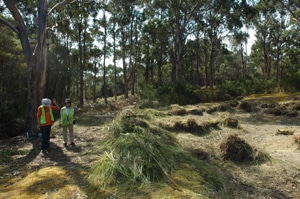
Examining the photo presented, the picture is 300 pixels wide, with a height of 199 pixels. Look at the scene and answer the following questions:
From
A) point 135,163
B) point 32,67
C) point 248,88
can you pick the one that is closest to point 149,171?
point 135,163

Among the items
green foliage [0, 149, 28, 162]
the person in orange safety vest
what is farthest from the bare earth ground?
the person in orange safety vest

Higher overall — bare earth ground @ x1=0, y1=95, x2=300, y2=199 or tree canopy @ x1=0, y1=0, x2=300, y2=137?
tree canopy @ x1=0, y1=0, x2=300, y2=137

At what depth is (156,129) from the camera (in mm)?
6492

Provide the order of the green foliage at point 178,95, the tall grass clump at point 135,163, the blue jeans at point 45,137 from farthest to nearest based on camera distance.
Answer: the green foliage at point 178,95 < the blue jeans at point 45,137 < the tall grass clump at point 135,163

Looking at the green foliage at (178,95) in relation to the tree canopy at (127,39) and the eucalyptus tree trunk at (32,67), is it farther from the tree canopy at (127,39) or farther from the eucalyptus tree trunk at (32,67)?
the eucalyptus tree trunk at (32,67)

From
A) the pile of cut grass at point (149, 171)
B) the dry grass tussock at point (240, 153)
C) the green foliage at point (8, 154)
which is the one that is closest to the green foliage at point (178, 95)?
the green foliage at point (8, 154)

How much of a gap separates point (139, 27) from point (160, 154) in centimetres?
2956

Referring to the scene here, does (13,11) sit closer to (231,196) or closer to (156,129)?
(156,129)

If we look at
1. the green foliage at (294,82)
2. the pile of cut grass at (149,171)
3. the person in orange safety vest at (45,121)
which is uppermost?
the green foliage at (294,82)

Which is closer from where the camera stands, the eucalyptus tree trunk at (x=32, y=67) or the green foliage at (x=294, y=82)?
the eucalyptus tree trunk at (x=32, y=67)

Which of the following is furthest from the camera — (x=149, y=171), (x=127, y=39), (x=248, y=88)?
(x=127, y=39)

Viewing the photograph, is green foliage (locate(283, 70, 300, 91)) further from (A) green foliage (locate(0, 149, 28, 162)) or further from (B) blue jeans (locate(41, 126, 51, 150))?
(A) green foliage (locate(0, 149, 28, 162))

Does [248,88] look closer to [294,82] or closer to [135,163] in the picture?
[294,82]

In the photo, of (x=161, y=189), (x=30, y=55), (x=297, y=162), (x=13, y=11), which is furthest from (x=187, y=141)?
(x=13, y=11)
